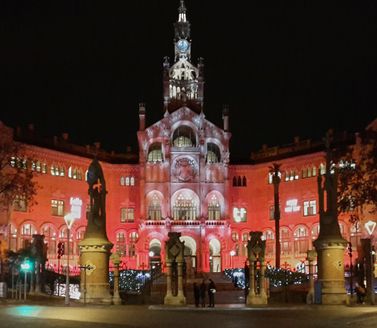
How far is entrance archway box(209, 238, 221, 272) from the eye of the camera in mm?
107819

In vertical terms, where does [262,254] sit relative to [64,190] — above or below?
below

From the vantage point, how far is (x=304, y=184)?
4213 inches

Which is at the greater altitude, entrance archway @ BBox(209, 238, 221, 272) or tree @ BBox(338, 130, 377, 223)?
tree @ BBox(338, 130, 377, 223)

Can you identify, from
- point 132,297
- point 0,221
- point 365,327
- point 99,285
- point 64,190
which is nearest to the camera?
point 365,327

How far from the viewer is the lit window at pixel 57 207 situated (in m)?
101

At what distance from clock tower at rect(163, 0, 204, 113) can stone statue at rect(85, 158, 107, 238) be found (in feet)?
219

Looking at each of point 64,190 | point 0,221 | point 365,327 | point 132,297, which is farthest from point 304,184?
point 365,327

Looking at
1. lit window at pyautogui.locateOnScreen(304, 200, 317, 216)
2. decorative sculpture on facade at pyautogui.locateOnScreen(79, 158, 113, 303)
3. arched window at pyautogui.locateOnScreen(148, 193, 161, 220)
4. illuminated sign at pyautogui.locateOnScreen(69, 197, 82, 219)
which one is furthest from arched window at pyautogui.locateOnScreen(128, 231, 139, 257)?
decorative sculpture on facade at pyautogui.locateOnScreen(79, 158, 113, 303)

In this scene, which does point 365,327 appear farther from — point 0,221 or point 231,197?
point 231,197

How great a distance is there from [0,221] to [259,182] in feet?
126

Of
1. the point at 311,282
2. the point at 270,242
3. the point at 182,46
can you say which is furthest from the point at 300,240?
the point at 311,282

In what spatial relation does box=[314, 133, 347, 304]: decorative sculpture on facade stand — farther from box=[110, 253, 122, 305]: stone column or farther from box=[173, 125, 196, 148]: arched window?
box=[173, 125, 196, 148]: arched window

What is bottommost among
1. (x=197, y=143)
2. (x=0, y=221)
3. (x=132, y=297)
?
(x=132, y=297)

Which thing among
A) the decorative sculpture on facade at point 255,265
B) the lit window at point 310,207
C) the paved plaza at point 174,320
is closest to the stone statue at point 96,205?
the paved plaza at point 174,320
